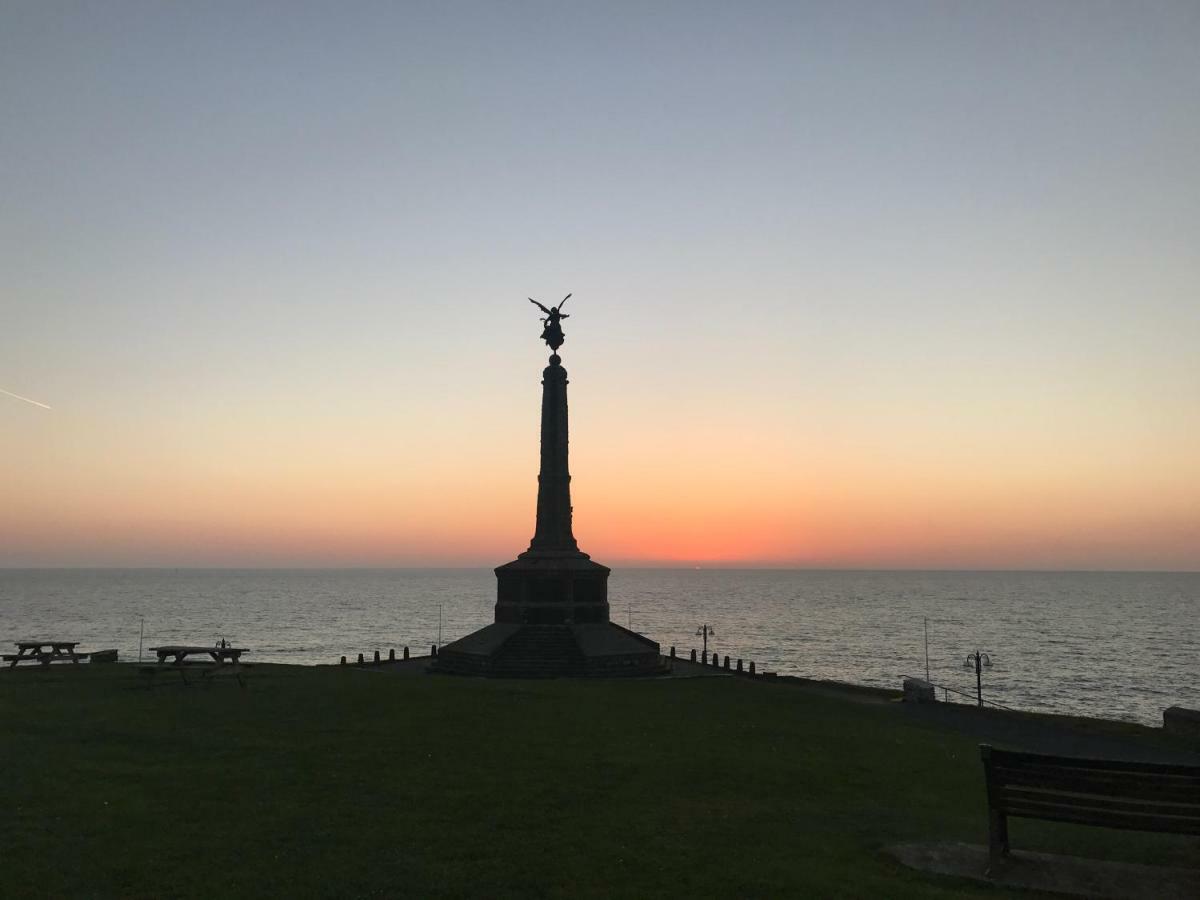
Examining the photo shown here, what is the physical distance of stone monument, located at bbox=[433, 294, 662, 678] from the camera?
3138cm

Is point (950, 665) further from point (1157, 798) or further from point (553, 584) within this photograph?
A: point (1157, 798)

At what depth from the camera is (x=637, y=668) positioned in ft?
104

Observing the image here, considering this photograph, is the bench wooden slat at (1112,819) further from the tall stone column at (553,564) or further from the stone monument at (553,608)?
the tall stone column at (553,564)

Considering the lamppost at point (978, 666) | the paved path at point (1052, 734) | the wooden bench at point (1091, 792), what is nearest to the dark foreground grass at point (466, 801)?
the wooden bench at point (1091, 792)

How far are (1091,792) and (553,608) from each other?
27.7 meters

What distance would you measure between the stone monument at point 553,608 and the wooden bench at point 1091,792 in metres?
23.3

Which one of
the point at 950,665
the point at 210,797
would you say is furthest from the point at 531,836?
the point at 950,665

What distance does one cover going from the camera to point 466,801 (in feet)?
34.8

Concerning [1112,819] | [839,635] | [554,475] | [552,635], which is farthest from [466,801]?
[839,635]

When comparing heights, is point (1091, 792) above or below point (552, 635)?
above

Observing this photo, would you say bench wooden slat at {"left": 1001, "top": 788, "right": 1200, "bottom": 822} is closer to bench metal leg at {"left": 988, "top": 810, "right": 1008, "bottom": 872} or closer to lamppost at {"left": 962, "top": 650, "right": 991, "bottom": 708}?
bench metal leg at {"left": 988, "top": 810, "right": 1008, "bottom": 872}

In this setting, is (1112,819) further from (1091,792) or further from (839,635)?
(839,635)

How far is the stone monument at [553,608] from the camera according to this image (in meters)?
31.4

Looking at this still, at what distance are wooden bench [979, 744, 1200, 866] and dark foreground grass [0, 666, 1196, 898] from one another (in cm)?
94
